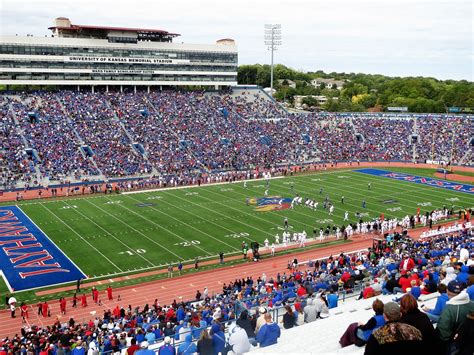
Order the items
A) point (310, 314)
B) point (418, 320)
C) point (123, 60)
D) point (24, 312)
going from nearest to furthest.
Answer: point (418, 320)
point (310, 314)
point (24, 312)
point (123, 60)

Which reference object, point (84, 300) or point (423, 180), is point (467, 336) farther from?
point (423, 180)

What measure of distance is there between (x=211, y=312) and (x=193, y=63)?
55.5 meters

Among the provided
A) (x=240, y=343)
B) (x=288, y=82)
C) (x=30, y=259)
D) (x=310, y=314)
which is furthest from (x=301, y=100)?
(x=240, y=343)

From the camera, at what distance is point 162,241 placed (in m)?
29.4

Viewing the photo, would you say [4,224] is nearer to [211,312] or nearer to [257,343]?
[211,312]

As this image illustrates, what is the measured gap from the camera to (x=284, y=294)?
15.6 meters

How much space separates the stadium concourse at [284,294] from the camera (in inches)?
384

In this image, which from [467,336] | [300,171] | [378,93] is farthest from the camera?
[378,93]

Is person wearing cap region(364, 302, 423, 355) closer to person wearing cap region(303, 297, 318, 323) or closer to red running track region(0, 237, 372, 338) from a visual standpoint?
person wearing cap region(303, 297, 318, 323)

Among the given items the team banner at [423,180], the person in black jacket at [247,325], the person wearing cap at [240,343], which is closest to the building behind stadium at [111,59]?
the team banner at [423,180]

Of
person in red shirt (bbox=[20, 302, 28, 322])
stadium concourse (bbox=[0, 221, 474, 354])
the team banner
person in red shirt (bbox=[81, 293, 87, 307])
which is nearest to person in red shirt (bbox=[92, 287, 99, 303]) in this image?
stadium concourse (bbox=[0, 221, 474, 354])

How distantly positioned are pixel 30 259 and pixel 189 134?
31966 mm

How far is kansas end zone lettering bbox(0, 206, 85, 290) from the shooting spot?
939 inches

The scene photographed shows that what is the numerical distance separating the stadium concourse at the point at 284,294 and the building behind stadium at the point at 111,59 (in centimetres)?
4153
